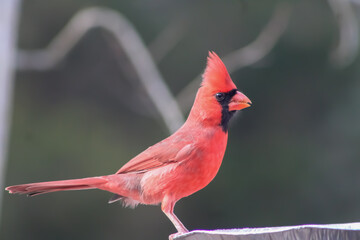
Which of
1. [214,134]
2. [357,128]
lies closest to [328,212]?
[357,128]

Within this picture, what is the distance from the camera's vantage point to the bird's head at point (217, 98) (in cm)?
185

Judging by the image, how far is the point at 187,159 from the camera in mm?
1911

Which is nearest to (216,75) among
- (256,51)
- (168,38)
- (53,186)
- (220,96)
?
(220,96)

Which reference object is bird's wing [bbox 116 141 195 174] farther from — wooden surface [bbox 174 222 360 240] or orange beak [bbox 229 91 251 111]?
wooden surface [bbox 174 222 360 240]

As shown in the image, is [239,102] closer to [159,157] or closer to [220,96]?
[220,96]

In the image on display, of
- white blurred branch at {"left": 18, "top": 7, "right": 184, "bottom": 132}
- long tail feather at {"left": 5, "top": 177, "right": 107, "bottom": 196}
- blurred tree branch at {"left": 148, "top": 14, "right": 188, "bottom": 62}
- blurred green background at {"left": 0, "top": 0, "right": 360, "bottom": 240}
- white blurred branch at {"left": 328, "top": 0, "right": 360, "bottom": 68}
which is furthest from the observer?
blurred green background at {"left": 0, "top": 0, "right": 360, "bottom": 240}

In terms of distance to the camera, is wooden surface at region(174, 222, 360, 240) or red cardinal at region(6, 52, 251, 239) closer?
wooden surface at region(174, 222, 360, 240)

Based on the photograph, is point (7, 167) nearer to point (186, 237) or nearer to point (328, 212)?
point (328, 212)

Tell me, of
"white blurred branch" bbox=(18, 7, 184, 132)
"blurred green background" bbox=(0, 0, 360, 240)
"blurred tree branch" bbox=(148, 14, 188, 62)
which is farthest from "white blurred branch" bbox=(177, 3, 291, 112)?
"white blurred branch" bbox=(18, 7, 184, 132)

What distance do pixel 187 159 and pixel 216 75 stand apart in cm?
27

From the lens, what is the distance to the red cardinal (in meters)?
1.88

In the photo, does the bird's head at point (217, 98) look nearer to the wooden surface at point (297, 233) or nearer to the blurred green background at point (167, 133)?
the wooden surface at point (297, 233)

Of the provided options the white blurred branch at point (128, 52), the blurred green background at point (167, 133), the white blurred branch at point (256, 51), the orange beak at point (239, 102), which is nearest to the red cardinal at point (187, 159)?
the orange beak at point (239, 102)

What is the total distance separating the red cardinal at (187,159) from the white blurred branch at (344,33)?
440cm
